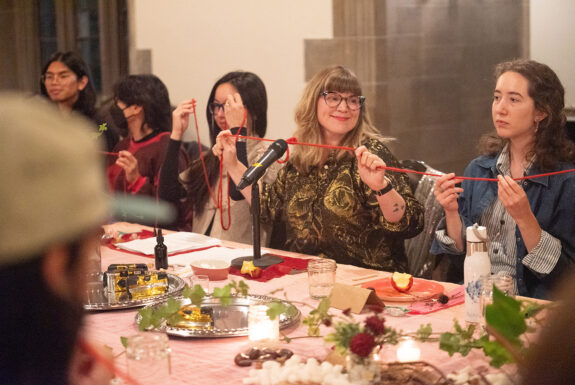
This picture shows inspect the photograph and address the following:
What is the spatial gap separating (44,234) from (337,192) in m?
2.60

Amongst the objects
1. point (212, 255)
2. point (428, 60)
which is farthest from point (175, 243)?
point (428, 60)

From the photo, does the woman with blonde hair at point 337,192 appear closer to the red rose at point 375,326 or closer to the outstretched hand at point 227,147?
the outstretched hand at point 227,147

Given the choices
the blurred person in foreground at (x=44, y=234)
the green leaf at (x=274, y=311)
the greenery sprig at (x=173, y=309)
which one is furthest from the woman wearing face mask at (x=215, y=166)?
the blurred person in foreground at (x=44, y=234)

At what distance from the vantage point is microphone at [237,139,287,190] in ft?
9.38

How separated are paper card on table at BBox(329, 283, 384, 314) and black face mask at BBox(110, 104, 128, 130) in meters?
3.27

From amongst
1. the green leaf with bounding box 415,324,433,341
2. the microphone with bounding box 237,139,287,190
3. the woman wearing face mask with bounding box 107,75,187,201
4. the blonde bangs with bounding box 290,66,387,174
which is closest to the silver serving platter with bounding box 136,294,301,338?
the green leaf with bounding box 415,324,433,341

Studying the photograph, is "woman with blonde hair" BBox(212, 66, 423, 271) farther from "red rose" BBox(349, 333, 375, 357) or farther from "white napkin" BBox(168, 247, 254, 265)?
"red rose" BBox(349, 333, 375, 357)

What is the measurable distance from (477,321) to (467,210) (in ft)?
3.46

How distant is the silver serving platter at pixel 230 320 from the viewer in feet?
6.78

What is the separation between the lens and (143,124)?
16.7 ft

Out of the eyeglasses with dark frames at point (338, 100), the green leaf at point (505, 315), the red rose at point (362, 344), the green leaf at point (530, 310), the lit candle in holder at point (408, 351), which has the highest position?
the eyeglasses with dark frames at point (338, 100)

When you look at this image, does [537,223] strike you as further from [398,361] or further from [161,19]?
[161,19]

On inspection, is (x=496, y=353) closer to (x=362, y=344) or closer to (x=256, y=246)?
(x=362, y=344)

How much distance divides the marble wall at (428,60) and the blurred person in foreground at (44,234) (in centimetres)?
417
